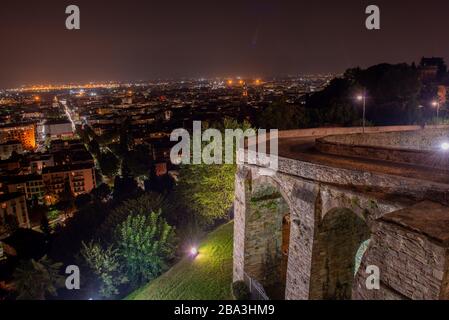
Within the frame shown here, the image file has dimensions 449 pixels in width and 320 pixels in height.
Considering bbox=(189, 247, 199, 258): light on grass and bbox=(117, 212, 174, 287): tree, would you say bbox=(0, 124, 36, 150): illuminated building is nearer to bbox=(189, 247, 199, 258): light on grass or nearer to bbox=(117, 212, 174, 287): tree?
bbox=(117, 212, 174, 287): tree

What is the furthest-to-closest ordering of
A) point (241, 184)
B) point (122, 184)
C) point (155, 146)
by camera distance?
point (155, 146), point (122, 184), point (241, 184)

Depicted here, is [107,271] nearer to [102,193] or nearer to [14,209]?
[14,209]

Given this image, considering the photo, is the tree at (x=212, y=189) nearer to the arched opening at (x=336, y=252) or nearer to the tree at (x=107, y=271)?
the tree at (x=107, y=271)

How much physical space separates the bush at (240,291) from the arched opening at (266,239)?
51 cm

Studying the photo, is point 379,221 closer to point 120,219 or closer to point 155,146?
point 120,219

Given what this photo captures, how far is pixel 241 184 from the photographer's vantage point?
49.8ft

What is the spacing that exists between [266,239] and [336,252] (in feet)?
13.1

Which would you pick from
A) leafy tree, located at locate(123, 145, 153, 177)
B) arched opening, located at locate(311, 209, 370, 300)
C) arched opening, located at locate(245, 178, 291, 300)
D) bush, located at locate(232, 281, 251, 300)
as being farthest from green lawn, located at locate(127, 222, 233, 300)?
leafy tree, located at locate(123, 145, 153, 177)

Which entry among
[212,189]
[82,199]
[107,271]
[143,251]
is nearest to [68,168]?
[82,199]

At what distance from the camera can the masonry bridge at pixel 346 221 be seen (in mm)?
6648

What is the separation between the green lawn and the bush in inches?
22.2

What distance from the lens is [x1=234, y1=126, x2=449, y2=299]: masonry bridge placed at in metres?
6.65
